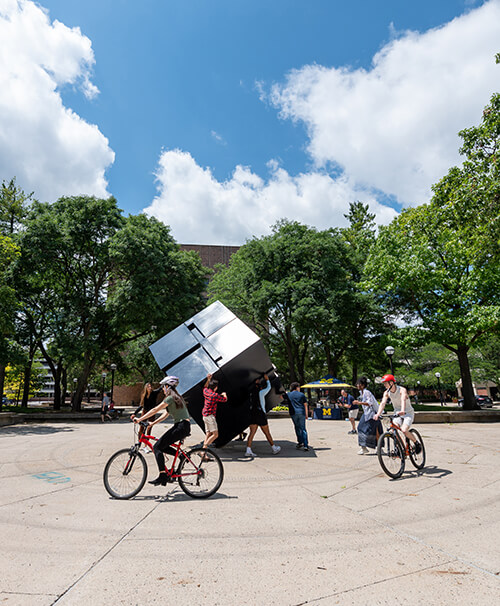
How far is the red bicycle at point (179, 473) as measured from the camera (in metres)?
5.53

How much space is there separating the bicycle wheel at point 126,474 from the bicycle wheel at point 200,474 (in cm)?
58

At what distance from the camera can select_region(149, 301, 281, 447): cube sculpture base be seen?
9086 millimetres

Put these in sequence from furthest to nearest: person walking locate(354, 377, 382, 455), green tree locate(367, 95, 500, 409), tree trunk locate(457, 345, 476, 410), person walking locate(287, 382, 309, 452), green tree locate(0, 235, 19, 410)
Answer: tree trunk locate(457, 345, 476, 410), green tree locate(0, 235, 19, 410), green tree locate(367, 95, 500, 409), person walking locate(287, 382, 309, 452), person walking locate(354, 377, 382, 455)

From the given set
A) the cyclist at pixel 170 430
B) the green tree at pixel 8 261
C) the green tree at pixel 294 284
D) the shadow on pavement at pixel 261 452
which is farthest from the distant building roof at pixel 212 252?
the cyclist at pixel 170 430

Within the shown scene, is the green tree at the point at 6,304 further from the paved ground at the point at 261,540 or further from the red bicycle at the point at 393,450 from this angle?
the red bicycle at the point at 393,450

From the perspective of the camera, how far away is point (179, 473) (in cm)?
554

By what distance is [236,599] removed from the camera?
109 inches

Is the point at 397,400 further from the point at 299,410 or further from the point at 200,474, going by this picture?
the point at 200,474

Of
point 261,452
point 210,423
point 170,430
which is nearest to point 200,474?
point 170,430

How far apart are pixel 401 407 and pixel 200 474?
380cm

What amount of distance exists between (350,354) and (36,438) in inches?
887

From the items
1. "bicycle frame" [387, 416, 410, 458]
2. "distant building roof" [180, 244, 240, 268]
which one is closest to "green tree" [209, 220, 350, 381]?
"bicycle frame" [387, 416, 410, 458]

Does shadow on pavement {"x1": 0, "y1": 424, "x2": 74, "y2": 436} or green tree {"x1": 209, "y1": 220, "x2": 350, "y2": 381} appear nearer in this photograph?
shadow on pavement {"x1": 0, "y1": 424, "x2": 74, "y2": 436}

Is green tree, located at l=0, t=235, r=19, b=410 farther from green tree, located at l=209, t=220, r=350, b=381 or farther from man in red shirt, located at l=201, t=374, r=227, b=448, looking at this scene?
green tree, located at l=209, t=220, r=350, b=381
